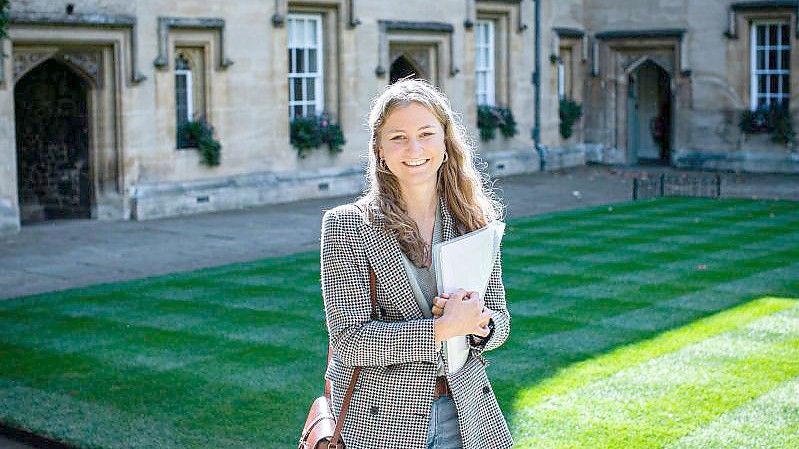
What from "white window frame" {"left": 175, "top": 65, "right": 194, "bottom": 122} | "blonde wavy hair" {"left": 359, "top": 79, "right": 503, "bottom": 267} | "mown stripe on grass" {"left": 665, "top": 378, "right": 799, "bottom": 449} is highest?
"white window frame" {"left": 175, "top": 65, "right": 194, "bottom": 122}

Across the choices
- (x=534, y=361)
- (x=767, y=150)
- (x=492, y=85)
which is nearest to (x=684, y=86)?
(x=767, y=150)

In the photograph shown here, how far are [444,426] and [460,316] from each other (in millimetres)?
407

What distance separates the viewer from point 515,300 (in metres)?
11.2

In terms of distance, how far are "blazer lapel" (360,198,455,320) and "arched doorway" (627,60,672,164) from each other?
26.5 meters

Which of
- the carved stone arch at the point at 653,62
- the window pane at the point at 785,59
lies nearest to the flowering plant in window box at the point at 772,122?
the window pane at the point at 785,59

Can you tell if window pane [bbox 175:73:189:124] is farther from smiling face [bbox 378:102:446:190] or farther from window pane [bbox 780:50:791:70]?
smiling face [bbox 378:102:446:190]

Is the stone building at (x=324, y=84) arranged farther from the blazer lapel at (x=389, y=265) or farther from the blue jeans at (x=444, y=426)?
the blue jeans at (x=444, y=426)

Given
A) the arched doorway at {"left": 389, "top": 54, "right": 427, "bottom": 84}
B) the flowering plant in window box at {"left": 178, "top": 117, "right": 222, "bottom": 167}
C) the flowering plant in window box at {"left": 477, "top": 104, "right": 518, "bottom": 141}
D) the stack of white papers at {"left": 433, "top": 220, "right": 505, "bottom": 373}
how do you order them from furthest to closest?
1. the flowering plant in window box at {"left": 477, "top": 104, "right": 518, "bottom": 141}
2. the arched doorway at {"left": 389, "top": 54, "right": 427, "bottom": 84}
3. the flowering plant in window box at {"left": 178, "top": 117, "right": 222, "bottom": 167}
4. the stack of white papers at {"left": 433, "top": 220, "right": 505, "bottom": 373}

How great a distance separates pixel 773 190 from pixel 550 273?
11.3 metres

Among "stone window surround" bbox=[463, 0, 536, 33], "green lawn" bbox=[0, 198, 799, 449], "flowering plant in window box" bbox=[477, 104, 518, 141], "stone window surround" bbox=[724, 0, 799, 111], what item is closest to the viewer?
"green lawn" bbox=[0, 198, 799, 449]

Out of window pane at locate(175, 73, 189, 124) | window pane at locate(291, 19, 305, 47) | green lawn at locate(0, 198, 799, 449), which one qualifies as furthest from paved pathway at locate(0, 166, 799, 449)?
window pane at locate(291, 19, 305, 47)

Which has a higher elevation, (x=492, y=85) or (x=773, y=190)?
(x=492, y=85)

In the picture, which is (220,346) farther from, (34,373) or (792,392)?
(792,392)

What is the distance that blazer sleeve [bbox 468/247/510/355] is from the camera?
12.8 feet
